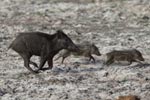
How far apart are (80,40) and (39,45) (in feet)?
15.9

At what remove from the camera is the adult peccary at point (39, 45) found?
12.4m

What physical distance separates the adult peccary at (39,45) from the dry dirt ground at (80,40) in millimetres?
310

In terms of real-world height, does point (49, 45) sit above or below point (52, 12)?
above

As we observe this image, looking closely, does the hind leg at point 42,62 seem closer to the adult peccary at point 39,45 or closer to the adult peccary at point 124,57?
the adult peccary at point 39,45

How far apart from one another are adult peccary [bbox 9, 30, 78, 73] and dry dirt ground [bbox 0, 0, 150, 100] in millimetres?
310

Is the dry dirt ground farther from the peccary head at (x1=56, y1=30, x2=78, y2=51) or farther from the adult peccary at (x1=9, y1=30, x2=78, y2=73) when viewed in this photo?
the peccary head at (x1=56, y1=30, x2=78, y2=51)

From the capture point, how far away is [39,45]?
12.5 meters

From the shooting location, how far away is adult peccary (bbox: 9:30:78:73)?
12445mm

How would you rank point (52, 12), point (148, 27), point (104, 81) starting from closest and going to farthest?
1. point (104, 81)
2. point (148, 27)
3. point (52, 12)

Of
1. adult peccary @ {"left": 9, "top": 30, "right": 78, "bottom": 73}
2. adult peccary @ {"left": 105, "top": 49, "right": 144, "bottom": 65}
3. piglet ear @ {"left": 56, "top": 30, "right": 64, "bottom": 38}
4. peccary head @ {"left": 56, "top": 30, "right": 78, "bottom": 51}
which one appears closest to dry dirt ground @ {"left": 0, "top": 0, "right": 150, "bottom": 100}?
adult peccary @ {"left": 105, "top": 49, "right": 144, "bottom": 65}

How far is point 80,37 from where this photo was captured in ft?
57.7

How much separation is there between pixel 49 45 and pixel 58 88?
4.65ft

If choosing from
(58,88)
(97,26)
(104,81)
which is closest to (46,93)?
(58,88)

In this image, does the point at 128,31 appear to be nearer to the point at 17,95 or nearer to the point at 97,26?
the point at 97,26
